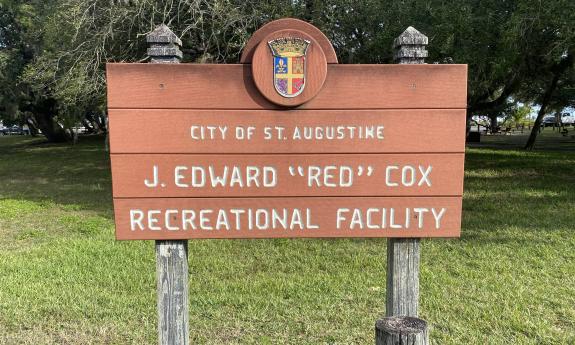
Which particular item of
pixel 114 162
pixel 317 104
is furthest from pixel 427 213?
pixel 114 162

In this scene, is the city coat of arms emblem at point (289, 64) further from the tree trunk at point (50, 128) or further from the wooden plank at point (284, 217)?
the tree trunk at point (50, 128)

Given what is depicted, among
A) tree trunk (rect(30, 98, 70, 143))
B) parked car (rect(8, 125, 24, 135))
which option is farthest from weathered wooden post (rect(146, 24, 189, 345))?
parked car (rect(8, 125, 24, 135))

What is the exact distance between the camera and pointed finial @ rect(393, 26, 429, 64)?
2334mm

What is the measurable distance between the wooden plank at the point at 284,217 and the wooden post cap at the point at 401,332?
0.47m

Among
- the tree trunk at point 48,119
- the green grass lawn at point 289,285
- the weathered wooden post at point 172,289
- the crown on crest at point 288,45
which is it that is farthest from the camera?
the tree trunk at point 48,119

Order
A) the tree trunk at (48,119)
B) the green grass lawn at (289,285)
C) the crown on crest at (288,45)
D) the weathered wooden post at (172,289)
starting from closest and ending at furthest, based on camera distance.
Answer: the crown on crest at (288,45) < the weathered wooden post at (172,289) < the green grass lawn at (289,285) < the tree trunk at (48,119)

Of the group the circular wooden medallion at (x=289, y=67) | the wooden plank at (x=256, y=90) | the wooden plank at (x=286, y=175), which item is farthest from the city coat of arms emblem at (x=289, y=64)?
the wooden plank at (x=286, y=175)

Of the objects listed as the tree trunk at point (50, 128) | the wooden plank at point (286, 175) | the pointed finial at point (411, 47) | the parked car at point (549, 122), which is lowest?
the parked car at point (549, 122)

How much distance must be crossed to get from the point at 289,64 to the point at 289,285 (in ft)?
8.47

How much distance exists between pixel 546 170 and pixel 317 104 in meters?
11.4

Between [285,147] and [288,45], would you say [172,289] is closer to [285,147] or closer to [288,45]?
[285,147]

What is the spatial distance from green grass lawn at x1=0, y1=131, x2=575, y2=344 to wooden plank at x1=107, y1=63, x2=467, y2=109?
1.86m

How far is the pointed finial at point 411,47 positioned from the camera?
2.33 metres

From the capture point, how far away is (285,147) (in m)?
2.35
